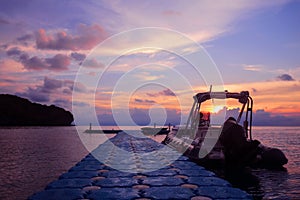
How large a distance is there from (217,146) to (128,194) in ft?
61.7

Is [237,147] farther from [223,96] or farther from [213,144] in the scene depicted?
[223,96]

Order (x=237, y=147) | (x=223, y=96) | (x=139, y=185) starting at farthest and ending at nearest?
(x=223, y=96) → (x=237, y=147) → (x=139, y=185)

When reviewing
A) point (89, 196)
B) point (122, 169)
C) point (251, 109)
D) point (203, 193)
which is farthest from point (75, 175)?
point (251, 109)

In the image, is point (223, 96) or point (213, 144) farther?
point (223, 96)

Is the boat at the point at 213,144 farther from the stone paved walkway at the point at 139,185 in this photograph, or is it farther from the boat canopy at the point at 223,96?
the stone paved walkway at the point at 139,185

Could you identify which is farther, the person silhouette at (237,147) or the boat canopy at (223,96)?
the boat canopy at (223,96)

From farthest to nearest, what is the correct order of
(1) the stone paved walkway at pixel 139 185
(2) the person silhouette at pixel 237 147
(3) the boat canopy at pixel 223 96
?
1. (3) the boat canopy at pixel 223 96
2. (2) the person silhouette at pixel 237 147
3. (1) the stone paved walkway at pixel 139 185

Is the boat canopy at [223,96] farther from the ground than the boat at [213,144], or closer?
farther from the ground

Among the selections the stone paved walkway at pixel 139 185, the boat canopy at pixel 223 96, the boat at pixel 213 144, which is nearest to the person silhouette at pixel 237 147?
the boat at pixel 213 144

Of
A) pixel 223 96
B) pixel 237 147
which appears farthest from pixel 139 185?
pixel 223 96

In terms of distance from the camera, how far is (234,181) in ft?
71.8

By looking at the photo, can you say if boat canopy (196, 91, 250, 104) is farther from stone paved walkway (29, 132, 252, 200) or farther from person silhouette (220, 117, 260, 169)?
stone paved walkway (29, 132, 252, 200)

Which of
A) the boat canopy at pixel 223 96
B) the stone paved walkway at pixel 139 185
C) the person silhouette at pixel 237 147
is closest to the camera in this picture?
the stone paved walkway at pixel 139 185

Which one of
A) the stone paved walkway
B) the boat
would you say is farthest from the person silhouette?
the stone paved walkway
